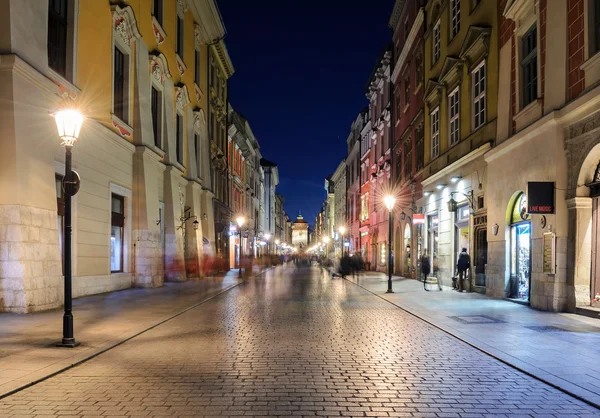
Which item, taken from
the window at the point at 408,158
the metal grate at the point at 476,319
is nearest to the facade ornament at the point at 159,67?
the window at the point at 408,158

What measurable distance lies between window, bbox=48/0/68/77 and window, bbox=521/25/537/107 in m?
13.8

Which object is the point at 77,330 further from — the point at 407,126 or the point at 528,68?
the point at 407,126

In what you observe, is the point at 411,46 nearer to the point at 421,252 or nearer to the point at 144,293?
the point at 421,252

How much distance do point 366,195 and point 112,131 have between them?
33.4 metres

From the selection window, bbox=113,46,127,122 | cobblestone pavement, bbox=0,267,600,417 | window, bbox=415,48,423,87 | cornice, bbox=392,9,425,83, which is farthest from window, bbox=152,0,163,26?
cobblestone pavement, bbox=0,267,600,417

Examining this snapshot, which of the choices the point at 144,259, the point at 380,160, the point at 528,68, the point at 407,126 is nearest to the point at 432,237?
the point at 407,126

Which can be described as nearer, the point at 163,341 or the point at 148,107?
the point at 163,341

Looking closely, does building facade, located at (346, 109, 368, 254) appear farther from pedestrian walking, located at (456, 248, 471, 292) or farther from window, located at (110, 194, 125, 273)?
window, located at (110, 194, 125, 273)

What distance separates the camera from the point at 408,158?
32.1 meters

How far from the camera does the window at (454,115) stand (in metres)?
22.6

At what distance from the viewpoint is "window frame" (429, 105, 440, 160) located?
25562 mm

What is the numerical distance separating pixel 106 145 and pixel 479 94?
540 inches

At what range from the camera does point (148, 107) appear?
2308 cm

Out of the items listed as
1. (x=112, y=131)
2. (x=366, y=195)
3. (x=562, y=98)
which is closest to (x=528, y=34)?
(x=562, y=98)
